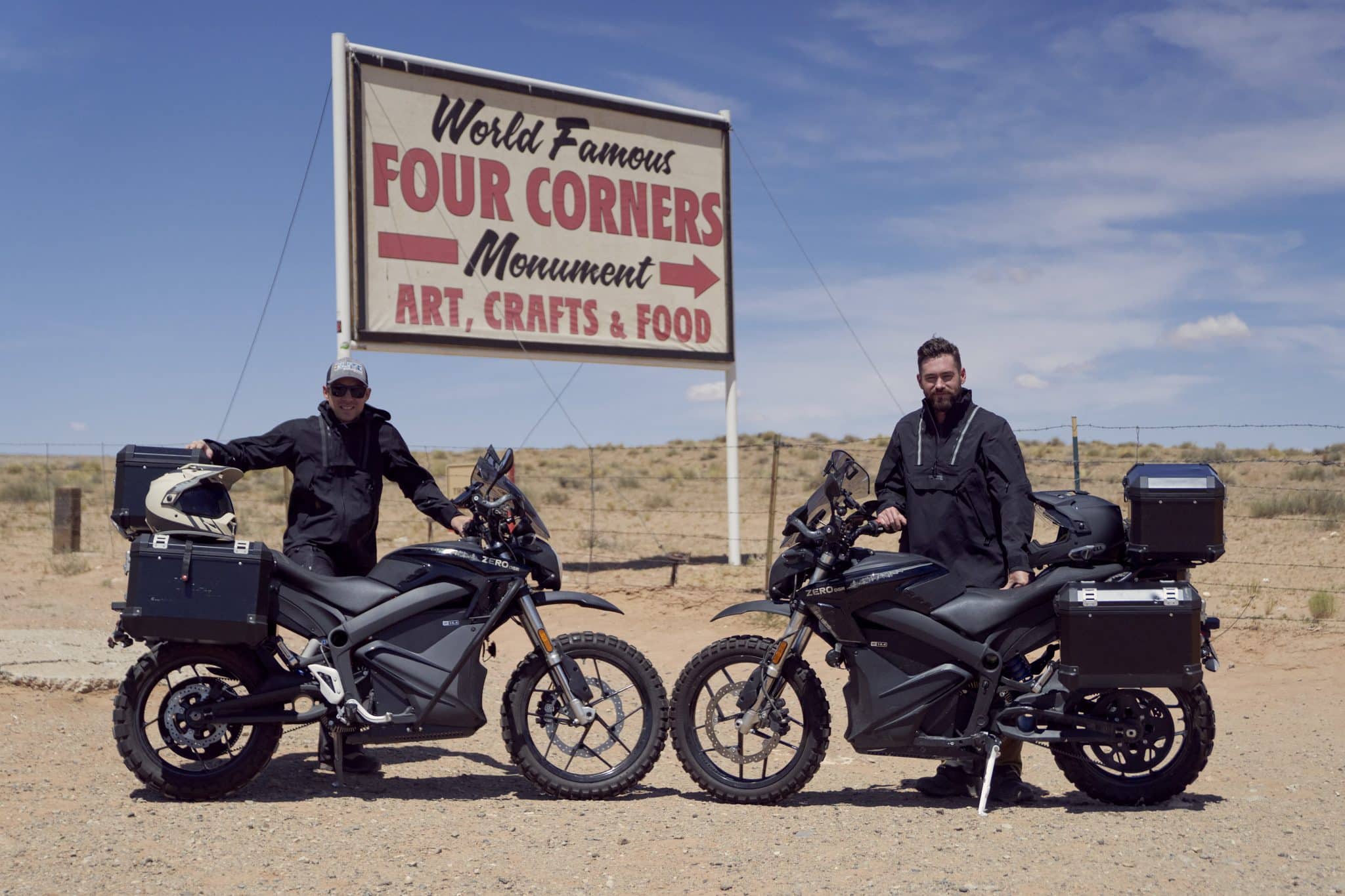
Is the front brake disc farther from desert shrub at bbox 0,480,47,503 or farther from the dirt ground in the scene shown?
desert shrub at bbox 0,480,47,503

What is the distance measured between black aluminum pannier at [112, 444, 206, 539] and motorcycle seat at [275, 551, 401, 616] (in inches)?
26.0

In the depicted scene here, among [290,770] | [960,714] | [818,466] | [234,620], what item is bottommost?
[290,770]

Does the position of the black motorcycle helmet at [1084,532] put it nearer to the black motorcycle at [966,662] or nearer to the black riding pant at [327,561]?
the black motorcycle at [966,662]

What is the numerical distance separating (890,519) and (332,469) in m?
2.71

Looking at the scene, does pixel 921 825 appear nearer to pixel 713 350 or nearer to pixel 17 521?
pixel 713 350

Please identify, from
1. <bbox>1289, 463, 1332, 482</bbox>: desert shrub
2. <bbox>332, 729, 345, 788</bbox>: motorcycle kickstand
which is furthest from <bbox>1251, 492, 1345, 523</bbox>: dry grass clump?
<bbox>332, 729, 345, 788</bbox>: motorcycle kickstand

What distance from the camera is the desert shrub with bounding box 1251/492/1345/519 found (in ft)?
69.7

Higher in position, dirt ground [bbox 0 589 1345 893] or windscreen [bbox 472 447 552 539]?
windscreen [bbox 472 447 552 539]

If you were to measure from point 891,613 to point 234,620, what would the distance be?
2.86 metres

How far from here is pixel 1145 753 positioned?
530 centimetres

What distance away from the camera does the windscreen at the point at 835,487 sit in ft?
17.1

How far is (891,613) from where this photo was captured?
5.30m

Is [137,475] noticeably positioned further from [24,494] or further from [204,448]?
[24,494]

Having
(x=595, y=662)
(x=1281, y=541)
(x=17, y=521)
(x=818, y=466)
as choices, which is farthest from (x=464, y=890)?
(x=818, y=466)
